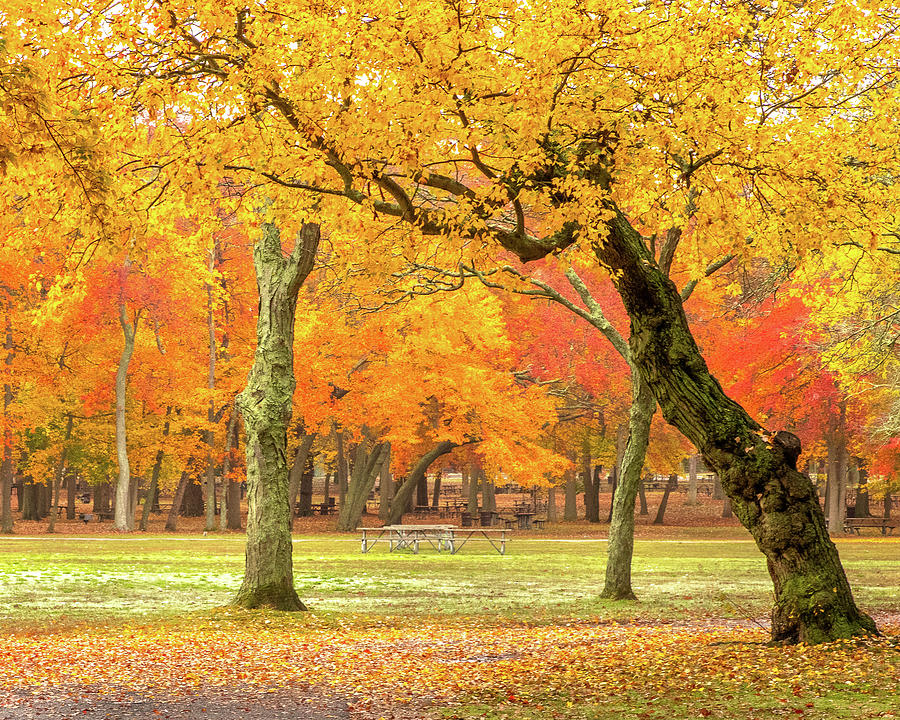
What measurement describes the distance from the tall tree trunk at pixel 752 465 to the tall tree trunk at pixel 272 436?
518 cm

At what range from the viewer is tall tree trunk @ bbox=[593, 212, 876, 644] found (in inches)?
357

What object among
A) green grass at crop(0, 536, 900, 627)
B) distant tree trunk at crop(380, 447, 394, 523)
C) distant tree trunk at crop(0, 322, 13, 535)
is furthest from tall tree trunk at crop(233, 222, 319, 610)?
distant tree trunk at crop(380, 447, 394, 523)

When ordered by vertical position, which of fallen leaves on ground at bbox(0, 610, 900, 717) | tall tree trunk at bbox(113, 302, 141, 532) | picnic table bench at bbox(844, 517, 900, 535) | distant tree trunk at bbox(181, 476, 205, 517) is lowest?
picnic table bench at bbox(844, 517, 900, 535)

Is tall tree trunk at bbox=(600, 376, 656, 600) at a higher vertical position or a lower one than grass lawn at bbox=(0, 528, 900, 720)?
higher

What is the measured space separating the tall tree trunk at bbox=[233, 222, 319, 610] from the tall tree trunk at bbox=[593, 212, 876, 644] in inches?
204

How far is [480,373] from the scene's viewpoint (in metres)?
30.1

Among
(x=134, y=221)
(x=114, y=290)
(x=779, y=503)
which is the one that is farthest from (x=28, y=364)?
(x=779, y=503)

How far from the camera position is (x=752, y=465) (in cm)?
923

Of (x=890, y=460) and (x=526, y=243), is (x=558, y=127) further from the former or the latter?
(x=890, y=460)

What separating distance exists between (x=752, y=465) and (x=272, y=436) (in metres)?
6.61

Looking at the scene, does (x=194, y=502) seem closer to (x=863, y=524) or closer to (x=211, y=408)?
(x=211, y=408)

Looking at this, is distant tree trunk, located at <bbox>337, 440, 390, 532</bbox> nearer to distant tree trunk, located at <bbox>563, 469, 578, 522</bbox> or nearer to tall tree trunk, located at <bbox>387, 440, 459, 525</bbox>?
tall tree trunk, located at <bbox>387, 440, 459, 525</bbox>

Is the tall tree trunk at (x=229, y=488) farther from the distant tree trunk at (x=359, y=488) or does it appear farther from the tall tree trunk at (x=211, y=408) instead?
the distant tree trunk at (x=359, y=488)

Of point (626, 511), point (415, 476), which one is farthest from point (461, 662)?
point (415, 476)
